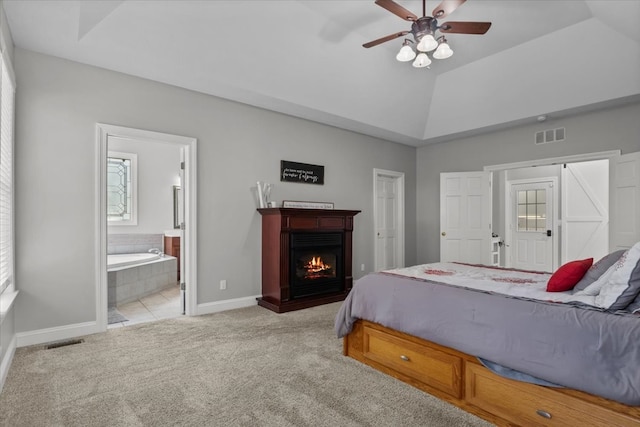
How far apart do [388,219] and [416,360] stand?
4219 mm

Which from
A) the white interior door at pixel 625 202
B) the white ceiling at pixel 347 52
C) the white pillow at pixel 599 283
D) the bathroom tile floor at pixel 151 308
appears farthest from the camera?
the white interior door at pixel 625 202

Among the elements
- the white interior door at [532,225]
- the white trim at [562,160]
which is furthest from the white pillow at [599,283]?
the white interior door at [532,225]

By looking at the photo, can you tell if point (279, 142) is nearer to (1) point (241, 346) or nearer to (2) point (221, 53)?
(2) point (221, 53)

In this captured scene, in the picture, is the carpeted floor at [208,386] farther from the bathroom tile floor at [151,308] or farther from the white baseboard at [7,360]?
the bathroom tile floor at [151,308]

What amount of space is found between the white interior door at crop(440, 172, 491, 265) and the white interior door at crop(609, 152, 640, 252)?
67.6 inches

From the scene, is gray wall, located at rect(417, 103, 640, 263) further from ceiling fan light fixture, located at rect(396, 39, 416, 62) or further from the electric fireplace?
ceiling fan light fixture, located at rect(396, 39, 416, 62)

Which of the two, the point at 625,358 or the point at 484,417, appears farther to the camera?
the point at 484,417

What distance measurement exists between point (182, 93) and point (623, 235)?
216 inches

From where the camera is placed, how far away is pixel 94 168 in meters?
3.42

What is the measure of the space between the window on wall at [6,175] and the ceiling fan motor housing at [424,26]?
3163 mm

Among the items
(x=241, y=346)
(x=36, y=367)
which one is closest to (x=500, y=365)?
(x=241, y=346)

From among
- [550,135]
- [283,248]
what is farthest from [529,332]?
[550,135]

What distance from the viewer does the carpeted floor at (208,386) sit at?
2.00 metres

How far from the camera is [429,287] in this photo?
244 centimetres
